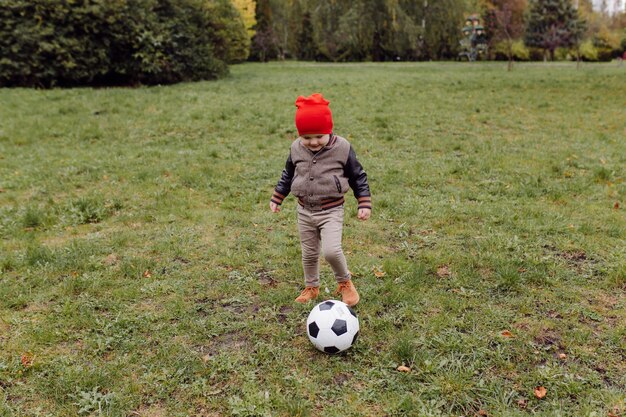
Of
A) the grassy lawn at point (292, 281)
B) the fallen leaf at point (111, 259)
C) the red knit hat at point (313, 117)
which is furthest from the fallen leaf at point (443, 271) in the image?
the fallen leaf at point (111, 259)

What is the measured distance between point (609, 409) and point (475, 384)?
83 cm

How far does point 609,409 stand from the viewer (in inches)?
120

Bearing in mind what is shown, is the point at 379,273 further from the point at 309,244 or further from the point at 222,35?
the point at 222,35

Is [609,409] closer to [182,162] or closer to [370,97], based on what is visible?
[182,162]

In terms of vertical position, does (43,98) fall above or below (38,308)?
above

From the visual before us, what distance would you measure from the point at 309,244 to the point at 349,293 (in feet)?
2.03

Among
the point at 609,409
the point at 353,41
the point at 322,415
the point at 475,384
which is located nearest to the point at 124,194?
the point at 322,415

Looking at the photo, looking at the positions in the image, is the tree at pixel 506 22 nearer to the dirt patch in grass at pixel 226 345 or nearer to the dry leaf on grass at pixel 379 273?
the dry leaf on grass at pixel 379 273

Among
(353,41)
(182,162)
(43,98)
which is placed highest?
(353,41)

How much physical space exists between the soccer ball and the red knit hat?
147 cm

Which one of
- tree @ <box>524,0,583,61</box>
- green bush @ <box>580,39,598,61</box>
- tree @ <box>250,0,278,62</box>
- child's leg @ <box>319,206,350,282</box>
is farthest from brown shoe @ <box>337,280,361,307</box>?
green bush @ <box>580,39,598,61</box>

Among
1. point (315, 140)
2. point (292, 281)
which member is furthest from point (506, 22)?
point (315, 140)

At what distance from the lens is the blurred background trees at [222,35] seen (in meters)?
17.3

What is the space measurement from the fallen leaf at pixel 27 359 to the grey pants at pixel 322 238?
238 cm
